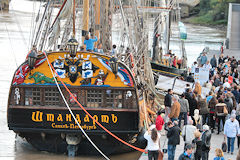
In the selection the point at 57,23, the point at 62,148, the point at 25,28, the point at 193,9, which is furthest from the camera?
the point at 193,9

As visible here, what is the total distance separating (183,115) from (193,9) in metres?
82.1

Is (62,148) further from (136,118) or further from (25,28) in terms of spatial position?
(25,28)

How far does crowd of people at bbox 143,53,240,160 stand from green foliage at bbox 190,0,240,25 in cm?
6790

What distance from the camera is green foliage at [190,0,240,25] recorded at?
9044 centimetres

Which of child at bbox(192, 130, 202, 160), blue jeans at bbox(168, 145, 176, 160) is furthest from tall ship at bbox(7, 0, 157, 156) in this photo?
child at bbox(192, 130, 202, 160)

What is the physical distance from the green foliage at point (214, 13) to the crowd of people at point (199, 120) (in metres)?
67.9

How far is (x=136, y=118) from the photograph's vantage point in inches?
657

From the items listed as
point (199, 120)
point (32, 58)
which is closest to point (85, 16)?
point (32, 58)

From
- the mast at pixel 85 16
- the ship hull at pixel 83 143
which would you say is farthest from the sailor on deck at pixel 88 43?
the ship hull at pixel 83 143

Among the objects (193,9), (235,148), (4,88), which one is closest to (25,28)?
(4,88)

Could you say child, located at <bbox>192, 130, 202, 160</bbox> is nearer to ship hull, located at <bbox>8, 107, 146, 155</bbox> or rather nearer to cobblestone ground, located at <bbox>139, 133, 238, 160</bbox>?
cobblestone ground, located at <bbox>139, 133, 238, 160</bbox>

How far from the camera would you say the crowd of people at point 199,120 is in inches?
555

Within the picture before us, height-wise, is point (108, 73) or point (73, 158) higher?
point (108, 73)

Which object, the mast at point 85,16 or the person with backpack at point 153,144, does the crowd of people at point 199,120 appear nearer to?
the person with backpack at point 153,144
